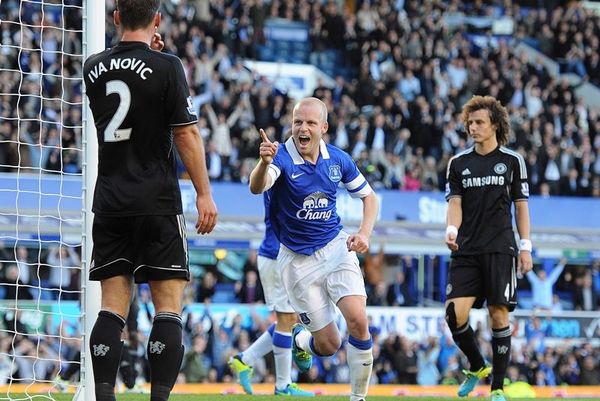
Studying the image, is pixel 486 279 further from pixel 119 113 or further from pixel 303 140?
pixel 119 113

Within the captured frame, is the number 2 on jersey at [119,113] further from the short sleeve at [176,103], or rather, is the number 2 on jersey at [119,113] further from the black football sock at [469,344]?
the black football sock at [469,344]

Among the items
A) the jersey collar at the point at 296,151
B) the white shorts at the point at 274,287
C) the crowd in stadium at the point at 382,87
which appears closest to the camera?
the jersey collar at the point at 296,151

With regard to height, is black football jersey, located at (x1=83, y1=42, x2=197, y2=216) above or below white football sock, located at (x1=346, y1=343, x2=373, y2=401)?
above

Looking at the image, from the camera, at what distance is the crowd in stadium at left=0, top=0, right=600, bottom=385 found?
755 inches

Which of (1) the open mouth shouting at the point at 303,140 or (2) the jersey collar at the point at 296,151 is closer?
(1) the open mouth shouting at the point at 303,140

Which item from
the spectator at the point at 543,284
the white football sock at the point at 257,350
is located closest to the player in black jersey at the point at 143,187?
the white football sock at the point at 257,350

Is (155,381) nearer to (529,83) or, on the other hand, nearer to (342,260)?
(342,260)

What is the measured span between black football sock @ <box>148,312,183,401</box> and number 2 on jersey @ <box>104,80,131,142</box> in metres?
1.04

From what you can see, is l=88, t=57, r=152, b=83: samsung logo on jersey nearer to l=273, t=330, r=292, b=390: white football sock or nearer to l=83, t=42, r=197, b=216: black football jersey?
l=83, t=42, r=197, b=216: black football jersey

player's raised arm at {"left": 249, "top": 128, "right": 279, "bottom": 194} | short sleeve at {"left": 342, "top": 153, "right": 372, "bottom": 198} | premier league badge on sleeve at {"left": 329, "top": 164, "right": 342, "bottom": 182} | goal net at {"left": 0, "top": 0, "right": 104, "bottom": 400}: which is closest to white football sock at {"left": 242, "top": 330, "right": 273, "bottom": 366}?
short sleeve at {"left": 342, "top": 153, "right": 372, "bottom": 198}

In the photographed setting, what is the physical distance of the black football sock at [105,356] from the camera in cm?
630

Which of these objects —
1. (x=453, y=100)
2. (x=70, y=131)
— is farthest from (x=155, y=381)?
(x=453, y=100)

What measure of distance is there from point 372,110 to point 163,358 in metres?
19.8

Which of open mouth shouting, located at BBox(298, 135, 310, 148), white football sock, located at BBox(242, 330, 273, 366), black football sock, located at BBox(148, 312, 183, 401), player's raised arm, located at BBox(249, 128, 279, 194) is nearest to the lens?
black football sock, located at BBox(148, 312, 183, 401)
